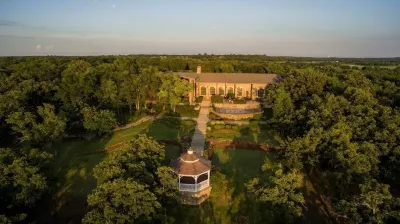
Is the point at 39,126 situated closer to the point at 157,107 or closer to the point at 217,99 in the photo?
the point at 157,107

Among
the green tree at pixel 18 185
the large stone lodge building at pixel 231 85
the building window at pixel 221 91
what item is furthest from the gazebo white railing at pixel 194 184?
the building window at pixel 221 91

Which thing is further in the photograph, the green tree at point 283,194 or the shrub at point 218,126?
the shrub at point 218,126

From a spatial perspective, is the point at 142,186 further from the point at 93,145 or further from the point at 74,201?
the point at 93,145

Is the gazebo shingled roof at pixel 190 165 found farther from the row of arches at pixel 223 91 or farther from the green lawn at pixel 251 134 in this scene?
the row of arches at pixel 223 91

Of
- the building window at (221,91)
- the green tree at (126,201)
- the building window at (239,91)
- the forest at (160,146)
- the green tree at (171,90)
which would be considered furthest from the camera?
the building window at (221,91)

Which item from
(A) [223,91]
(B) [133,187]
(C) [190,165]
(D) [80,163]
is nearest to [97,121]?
(D) [80,163]

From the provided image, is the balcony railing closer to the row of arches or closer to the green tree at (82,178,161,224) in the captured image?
the green tree at (82,178,161,224)
